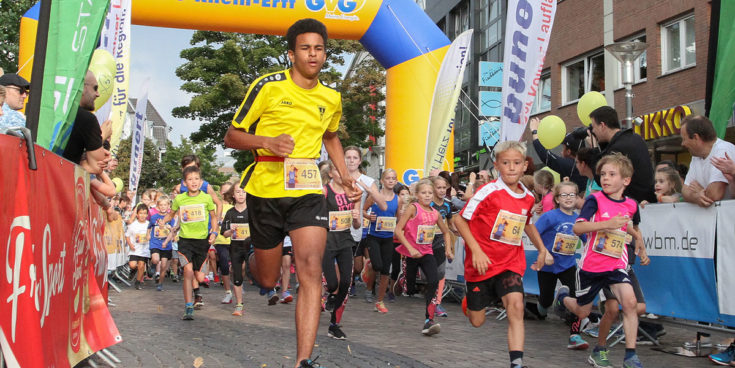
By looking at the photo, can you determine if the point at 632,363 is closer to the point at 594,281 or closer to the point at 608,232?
the point at 594,281

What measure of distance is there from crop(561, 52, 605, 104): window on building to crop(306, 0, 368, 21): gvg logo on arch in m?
9.77

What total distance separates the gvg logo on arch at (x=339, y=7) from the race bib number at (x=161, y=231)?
5.55 m

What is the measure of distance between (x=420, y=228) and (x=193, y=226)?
10.1 feet

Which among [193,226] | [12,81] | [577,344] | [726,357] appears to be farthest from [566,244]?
[12,81]

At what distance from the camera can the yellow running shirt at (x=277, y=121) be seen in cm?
533

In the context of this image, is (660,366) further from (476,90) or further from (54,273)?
(476,90)

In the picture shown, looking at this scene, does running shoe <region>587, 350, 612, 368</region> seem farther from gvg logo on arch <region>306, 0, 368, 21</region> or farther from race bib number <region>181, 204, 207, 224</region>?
gvg logo on arch <region>306, 0, 368, 21</region>

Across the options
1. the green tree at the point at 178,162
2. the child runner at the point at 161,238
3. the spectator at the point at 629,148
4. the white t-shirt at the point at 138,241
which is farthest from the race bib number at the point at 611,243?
the green tree at the point at 178,162

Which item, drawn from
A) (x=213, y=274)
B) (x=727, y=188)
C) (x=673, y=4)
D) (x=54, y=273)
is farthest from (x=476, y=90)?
(x=54, y=273)

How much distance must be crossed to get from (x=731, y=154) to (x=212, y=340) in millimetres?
4961

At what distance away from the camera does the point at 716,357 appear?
6.54 m

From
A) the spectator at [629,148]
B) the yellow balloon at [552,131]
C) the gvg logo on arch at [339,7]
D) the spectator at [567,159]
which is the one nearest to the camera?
the spectator at [629,148]

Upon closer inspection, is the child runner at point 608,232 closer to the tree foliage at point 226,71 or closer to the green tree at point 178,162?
the tree foliage at point 226,71

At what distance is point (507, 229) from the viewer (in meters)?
5.77
